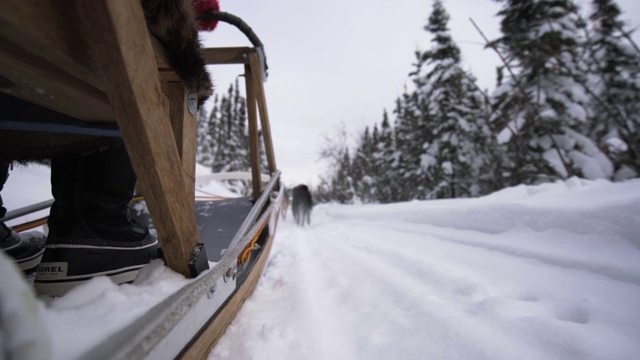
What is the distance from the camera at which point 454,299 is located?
1.34m

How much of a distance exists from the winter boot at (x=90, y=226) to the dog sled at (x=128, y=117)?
97 mm

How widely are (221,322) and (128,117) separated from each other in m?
0.81

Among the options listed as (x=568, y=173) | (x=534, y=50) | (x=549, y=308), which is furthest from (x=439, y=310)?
(x=534, y=50)

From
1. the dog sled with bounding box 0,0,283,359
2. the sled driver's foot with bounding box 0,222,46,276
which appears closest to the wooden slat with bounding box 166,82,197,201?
the dog sled with bounding box 0,0,283,359

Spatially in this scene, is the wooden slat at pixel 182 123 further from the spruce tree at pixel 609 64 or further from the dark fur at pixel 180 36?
the spruce tree at pixel 609 64

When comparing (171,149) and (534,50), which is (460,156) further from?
(171,149)

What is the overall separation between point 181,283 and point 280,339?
529 mm

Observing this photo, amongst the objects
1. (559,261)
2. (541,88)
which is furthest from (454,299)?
(541,88)

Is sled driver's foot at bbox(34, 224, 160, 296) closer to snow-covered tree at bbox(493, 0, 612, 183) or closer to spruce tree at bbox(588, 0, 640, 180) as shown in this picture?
snow-covered tree at bbox(493, 0, 612, 183)

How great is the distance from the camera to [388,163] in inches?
845

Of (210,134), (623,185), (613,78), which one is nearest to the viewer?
(623,185)

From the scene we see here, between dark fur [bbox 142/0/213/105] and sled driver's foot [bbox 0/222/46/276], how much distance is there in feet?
3.84

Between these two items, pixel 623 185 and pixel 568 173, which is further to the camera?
pixel 568 173

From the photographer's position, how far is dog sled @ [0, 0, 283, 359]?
0.51 meters
